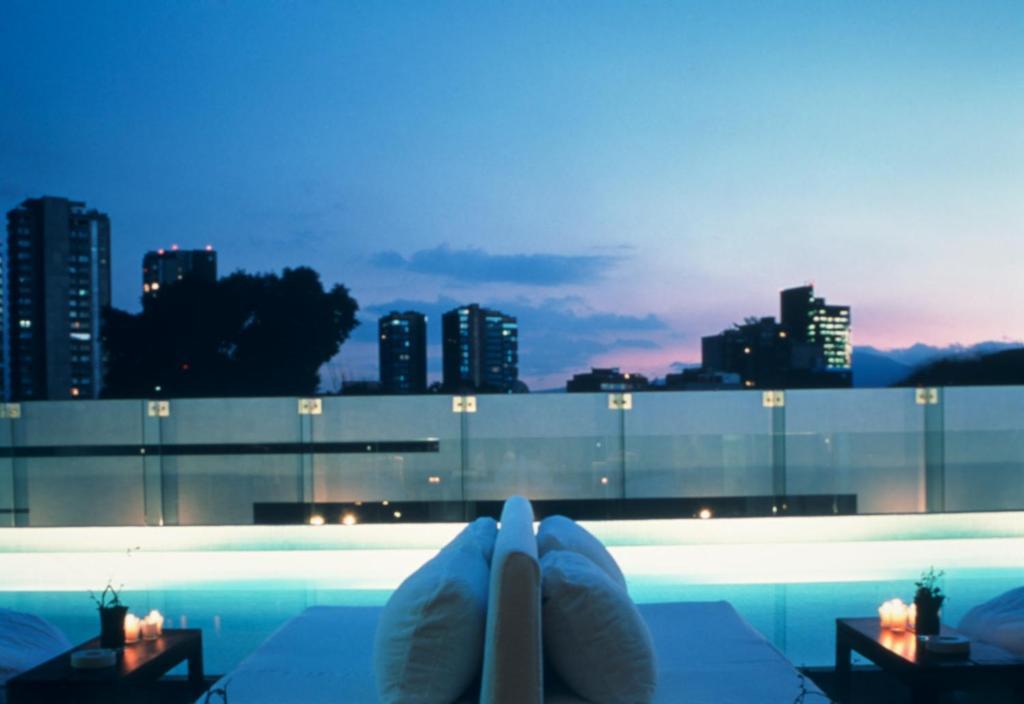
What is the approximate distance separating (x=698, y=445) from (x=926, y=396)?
1.91m

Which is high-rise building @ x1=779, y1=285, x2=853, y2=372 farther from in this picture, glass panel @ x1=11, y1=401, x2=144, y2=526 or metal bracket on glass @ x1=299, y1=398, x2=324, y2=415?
glass panel @ x1=11, y1=401, x2=144, y2=526

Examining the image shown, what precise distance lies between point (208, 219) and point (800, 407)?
1405 centimetres

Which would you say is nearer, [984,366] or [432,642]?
[432,642]

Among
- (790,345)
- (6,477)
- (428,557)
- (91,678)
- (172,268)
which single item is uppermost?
(172,268)

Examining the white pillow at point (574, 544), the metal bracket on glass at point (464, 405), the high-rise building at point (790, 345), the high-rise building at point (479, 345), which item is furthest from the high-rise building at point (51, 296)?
the white pillow at point (574, 544)

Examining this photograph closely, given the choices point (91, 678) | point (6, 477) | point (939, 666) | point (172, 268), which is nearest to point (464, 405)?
point (6, 477)

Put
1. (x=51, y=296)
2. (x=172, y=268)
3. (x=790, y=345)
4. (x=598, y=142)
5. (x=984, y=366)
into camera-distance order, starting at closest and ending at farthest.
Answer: (x=598, y=142) < (x=984, y=366) < (x=790, y=345) < (x=172, y=268) < (x=51, y=296)

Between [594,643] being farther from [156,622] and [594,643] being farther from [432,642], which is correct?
[156,622]

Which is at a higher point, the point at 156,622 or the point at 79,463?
the point at 79,463

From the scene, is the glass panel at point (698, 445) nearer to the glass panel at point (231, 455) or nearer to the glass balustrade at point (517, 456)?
the glass balustrade at point (517, 456)

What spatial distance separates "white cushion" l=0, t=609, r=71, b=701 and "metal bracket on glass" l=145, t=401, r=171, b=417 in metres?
4.42

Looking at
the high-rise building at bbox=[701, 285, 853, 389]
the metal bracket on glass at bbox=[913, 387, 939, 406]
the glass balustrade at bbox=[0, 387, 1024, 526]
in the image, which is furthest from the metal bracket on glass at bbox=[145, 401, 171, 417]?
the high-rise building at bbox=[701, 285, 853, 389]

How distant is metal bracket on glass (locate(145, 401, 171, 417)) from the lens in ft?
24.5

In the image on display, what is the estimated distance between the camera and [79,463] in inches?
296
